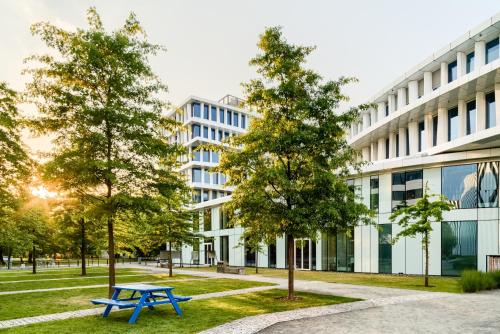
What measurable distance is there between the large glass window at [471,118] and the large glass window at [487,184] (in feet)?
10.8

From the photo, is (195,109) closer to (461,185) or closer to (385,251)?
(385,251)

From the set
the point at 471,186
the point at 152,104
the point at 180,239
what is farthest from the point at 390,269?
the point at 152,104

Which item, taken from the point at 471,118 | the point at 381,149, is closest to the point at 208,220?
the point at 381,149

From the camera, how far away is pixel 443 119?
29.8m

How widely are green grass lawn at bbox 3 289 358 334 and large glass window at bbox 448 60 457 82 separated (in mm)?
21514

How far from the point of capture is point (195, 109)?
66.1 metres

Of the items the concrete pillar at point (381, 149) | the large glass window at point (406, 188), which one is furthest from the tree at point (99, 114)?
the concrete pillar at point (381, 149)

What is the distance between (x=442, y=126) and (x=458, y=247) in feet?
29.1

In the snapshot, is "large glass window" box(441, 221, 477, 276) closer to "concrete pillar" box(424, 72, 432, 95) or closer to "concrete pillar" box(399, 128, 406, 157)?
"concrete pillar" box(399, 128, 406, 157)

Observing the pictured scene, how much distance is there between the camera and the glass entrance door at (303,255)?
114 ft

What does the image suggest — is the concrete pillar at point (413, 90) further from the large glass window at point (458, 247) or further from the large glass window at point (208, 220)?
the large glass window at point (208, 220)

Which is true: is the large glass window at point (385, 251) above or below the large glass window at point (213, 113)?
below

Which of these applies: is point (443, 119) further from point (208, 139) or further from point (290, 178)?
point (208, 139)

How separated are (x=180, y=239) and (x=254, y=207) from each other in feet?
51.7
